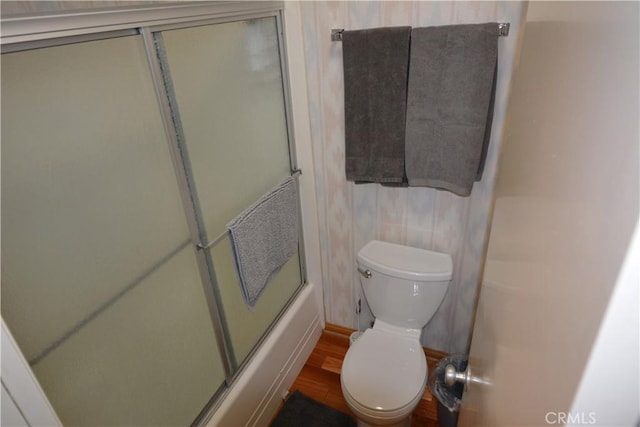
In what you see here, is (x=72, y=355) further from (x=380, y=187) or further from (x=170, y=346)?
(x=380, y=187)

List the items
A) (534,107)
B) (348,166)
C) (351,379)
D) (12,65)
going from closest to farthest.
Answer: (534,107) → (12,65) → (351,379) → (348,166)

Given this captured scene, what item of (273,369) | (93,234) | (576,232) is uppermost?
(576,232)

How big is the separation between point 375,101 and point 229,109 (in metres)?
0.58

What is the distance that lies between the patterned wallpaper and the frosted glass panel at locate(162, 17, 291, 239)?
0.20 m

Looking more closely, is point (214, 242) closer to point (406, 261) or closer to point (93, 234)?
point (93, 234)

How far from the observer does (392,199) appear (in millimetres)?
1787

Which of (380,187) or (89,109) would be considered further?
(380,187)

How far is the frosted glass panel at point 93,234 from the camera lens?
0.81 m

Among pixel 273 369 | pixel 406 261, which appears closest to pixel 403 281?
pixel 406 261

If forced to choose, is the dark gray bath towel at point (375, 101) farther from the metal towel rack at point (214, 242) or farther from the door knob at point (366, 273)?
the metal towel rack at point (214, 242)

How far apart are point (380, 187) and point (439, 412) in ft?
3.54

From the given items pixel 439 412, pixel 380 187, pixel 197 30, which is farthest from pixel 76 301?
pixel 439 412

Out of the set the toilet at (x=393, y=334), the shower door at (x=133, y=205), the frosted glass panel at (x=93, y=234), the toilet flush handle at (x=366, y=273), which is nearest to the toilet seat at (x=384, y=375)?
the toilet at (x=393, y=334)

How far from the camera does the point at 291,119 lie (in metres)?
1.77
